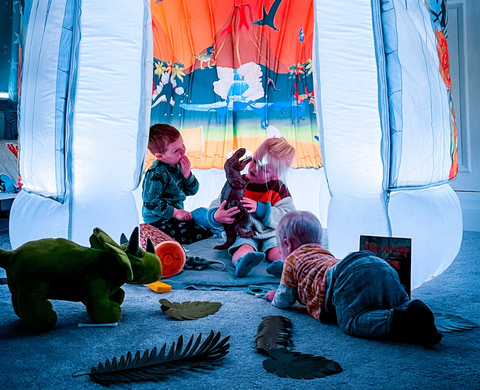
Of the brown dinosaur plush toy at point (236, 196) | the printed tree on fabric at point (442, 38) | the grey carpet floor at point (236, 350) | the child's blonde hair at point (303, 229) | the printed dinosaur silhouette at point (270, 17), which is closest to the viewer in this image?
the grey carpet floor at point (236, 350)

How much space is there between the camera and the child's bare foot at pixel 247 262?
152 centimetres

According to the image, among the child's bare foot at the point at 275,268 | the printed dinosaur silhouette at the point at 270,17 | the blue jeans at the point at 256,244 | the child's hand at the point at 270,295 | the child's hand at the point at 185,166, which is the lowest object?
the child's hand at the point at 270,295

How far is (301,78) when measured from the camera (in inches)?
97.4

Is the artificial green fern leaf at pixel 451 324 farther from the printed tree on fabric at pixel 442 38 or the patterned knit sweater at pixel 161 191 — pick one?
the patterned knit sweater at pixel 161 191

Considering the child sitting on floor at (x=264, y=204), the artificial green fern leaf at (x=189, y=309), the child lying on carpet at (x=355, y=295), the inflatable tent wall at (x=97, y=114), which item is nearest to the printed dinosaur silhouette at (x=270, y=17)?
the child sitting on floor at (x=264, y=204)

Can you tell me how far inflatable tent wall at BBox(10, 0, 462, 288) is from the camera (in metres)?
1.33

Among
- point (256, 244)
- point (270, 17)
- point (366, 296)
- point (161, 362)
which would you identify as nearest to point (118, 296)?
point (161, 362)

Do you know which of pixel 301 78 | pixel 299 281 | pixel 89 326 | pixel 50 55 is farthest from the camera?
pixel 301 78

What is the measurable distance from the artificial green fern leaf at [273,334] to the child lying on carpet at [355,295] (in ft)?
0.31

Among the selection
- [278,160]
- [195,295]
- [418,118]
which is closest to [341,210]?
[418,118]

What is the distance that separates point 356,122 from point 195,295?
668 millimetres

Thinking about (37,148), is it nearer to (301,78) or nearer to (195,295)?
(195,295)

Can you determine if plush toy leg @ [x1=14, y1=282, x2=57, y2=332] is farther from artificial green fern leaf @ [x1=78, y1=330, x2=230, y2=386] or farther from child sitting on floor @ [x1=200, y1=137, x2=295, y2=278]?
child sitting on floor @ [x1=200, y1=137, x2=295, y2=278]

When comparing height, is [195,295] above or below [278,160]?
below
